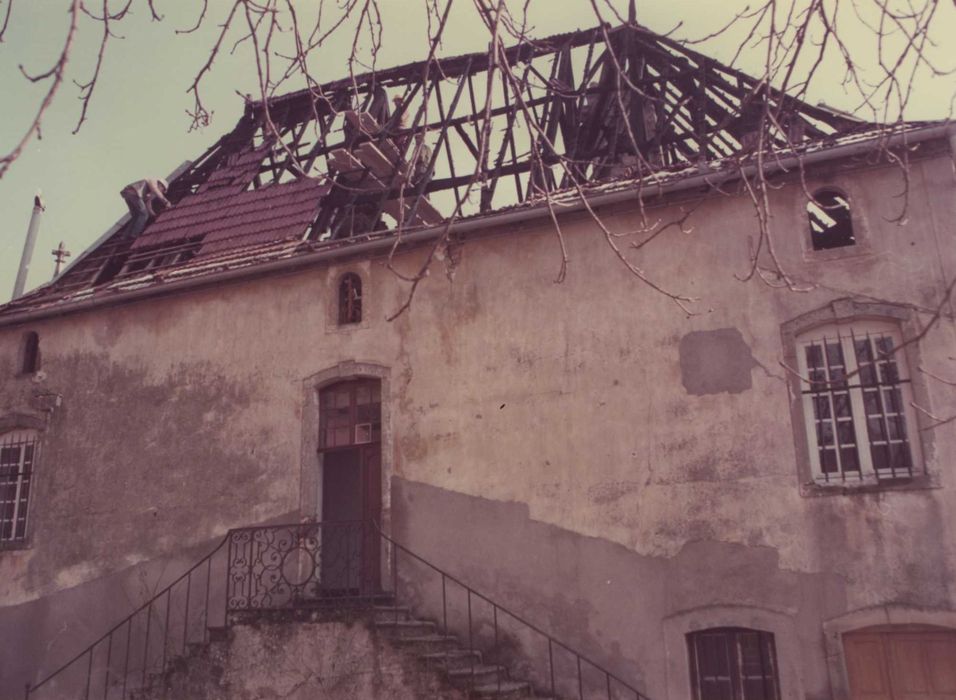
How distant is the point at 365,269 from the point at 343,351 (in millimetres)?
A: 1134

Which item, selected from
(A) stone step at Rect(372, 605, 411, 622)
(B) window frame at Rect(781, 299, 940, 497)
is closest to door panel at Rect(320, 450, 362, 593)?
(A) stone step at Rect(372, 605, 411, 622)

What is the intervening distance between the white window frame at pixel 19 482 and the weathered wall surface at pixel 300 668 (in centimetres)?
472

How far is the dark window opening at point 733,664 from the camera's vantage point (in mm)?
8758

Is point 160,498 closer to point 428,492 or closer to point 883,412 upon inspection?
point 428,492

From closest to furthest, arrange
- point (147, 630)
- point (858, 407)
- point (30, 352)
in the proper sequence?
point (858, 407), point (147, 630), point (30, 352)

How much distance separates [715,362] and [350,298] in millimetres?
4893

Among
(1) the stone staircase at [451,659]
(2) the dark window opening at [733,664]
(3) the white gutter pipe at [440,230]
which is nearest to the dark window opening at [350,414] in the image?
(3) the white gutter pipe at [440,230]

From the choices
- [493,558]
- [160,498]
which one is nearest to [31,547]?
[160,498]

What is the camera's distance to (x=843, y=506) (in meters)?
8.80

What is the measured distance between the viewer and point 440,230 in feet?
33.9

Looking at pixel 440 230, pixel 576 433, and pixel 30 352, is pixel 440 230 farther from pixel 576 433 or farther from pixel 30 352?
pixel 30 352

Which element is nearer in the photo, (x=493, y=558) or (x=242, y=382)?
(x=493, y=558)

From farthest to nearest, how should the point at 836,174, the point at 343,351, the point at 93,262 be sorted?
the point at 93,262 < the point at 343,351 < the point at 836,174

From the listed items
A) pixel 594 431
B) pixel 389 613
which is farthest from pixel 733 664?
pixel 389 613
